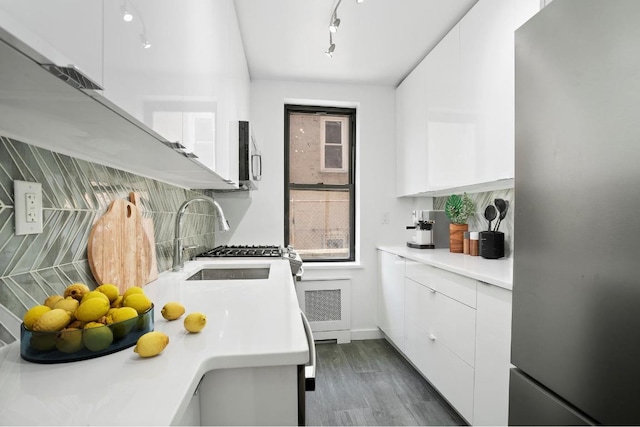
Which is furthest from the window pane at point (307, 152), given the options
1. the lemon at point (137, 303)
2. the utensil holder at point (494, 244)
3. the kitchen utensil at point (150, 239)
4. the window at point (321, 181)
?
the lemon at point (137, 303)

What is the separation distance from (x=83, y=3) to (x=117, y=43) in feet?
0.33

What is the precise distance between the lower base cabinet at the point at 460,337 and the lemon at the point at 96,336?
1424 mm

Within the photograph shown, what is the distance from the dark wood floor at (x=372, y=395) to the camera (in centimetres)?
186

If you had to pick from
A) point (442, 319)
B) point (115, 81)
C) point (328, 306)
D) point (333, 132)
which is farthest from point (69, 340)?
A: point (333, 132)

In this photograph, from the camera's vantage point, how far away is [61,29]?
40cm

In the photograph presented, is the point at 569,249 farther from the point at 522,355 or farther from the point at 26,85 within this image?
the point at 26,85

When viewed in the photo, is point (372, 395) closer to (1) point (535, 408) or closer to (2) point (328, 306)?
(2) point (328, 306)

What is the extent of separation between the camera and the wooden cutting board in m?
1.02

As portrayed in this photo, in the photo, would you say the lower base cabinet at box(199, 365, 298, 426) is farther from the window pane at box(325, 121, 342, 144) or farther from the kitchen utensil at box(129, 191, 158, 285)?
the window pane at box(325, 121, 342, 144)

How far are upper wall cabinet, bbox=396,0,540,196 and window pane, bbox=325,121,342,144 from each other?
35.4 inches

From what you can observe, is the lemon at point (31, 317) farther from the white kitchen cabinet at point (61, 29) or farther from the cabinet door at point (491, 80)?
the cabinet door at point (491, 80)

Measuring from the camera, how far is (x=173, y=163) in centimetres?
115

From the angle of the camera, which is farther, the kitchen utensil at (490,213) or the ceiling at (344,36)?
the kitchen utensil at (490,213)

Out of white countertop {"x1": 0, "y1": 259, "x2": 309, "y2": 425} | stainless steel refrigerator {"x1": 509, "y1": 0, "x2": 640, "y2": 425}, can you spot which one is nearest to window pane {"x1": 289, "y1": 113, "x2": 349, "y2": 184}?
white countertop {"x1": 0, "y1": 259, "x2": 309, "y2": 425}
